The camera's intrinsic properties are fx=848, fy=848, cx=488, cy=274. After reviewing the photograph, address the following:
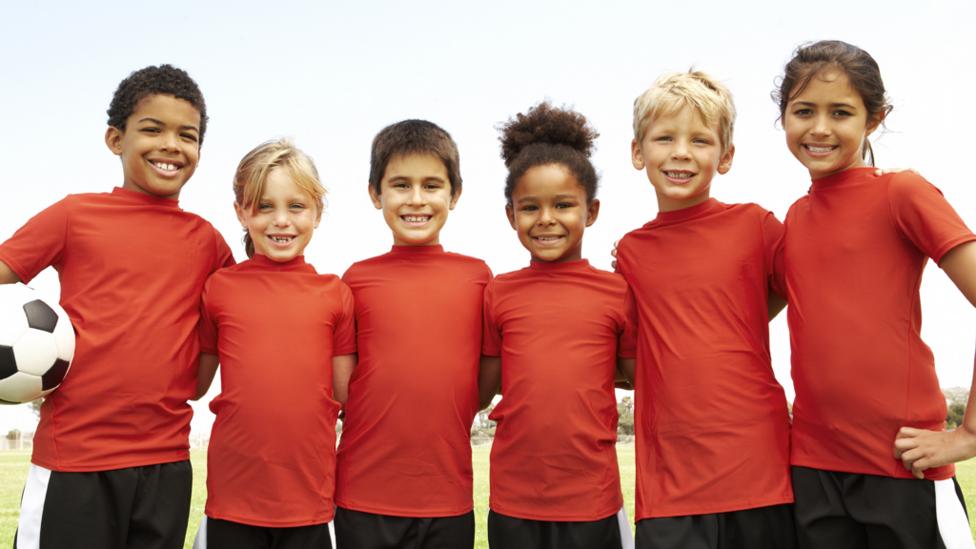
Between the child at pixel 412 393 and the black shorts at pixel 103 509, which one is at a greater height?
the child at pixel 412 393

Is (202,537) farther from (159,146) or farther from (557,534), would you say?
(159,146)

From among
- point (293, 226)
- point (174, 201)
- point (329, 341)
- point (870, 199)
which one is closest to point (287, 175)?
point (293, 226)

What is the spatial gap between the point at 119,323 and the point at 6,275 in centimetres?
56

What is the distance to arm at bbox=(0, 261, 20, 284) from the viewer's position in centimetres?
371

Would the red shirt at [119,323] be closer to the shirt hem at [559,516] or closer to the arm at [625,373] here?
the shirt hem at [559,516]

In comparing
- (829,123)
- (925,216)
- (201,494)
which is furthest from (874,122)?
(201,494)

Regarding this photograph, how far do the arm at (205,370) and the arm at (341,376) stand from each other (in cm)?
58

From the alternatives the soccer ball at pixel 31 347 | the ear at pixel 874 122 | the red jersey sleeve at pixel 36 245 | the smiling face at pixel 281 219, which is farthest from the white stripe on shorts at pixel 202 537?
the ear at pixel 874 122

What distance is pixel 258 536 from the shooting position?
139 inches

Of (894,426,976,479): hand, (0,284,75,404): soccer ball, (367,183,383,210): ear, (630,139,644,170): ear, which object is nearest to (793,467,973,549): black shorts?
(894,426,976,479): hand

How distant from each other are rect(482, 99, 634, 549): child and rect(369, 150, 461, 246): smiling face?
357 millimetres

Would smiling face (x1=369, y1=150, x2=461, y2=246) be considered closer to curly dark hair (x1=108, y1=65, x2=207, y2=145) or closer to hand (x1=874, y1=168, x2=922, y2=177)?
curly dark hair (x1=108, y1=65, x2=207, y2=145)

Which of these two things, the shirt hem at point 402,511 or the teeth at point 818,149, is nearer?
the teeth at point 818,149

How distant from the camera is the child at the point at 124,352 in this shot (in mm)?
3568
